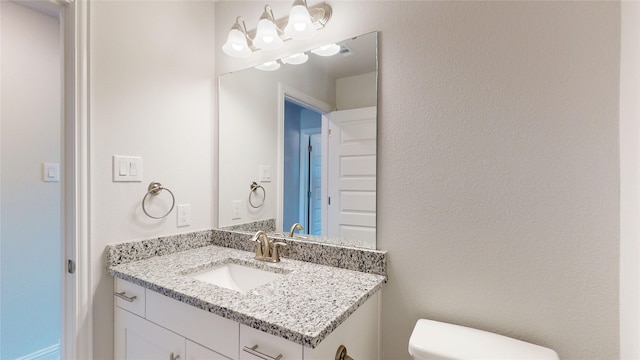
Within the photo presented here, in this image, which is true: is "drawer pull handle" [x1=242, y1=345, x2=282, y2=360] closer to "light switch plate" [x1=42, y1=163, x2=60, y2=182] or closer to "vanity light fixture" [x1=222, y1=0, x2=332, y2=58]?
"vanity light fixture" [x1=222, y1=0, x2=332, y2=58]

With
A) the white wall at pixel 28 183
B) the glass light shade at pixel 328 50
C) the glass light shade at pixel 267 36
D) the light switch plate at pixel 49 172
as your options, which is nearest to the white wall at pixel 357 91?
the glass light shade at pixel 328 50

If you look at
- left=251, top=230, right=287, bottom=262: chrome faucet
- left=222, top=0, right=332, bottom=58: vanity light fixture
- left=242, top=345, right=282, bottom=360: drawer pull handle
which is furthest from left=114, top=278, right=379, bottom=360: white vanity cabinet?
left=222, top=0, right=332, bottom=58: vanity light fixture

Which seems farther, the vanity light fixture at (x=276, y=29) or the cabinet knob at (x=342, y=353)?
the vanity light fixture at (x=276, y=29)

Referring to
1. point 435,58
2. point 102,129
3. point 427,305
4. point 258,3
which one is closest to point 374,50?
point 435,58

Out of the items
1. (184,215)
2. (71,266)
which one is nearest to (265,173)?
(184,215)

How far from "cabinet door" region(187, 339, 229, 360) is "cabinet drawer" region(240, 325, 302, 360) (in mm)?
109

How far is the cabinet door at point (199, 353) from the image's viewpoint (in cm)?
92

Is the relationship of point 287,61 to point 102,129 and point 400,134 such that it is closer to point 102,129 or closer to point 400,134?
point 400,134

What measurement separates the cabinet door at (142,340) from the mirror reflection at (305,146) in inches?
24.9

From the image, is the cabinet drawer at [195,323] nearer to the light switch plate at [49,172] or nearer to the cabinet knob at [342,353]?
the cabinet knob at [342,353]

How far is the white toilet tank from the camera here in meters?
0.84

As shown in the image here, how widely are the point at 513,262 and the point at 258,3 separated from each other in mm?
1653

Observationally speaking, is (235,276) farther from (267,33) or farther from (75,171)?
(267,33)

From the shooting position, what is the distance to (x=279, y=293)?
0.97 metres
